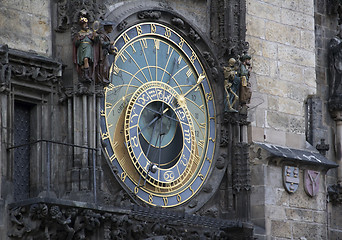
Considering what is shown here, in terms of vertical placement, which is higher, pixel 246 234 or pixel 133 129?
pixel 133 129

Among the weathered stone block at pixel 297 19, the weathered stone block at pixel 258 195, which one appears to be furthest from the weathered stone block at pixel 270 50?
the weathered stone block at pixel 258 195

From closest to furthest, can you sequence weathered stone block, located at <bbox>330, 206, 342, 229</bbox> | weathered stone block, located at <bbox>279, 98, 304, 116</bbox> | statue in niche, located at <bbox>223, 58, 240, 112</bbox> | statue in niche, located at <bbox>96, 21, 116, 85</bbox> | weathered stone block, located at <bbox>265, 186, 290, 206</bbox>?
statue in niche, located at <bbox>96, 21, 116, 85</bbox>
statue in niche, located at <bbox>223, 58, 240, 112</bbox>
weathered stone block, located at <bbox>265, 186, 290, 206</bbox>
weathered stone block, located at <bbox>279, 98, 304, 116</bbox>
weathered stone block, located at <bbox>330, 206, 342, 229</bbox>

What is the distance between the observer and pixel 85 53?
51.2ft

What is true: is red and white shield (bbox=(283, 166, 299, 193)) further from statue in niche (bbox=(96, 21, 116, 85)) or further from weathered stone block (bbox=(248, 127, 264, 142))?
statue in niche (bbox=(96, 21, 116, 85))

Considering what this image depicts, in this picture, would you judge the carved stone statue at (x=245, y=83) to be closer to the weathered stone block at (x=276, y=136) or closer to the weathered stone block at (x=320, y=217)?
the weathered stone block at (x=276, y=136)

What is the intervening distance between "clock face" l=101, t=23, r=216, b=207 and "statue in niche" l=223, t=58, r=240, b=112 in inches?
10.3

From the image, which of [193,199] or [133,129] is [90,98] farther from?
[193,199]

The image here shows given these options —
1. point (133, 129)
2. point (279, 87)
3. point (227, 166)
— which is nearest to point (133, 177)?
point (133, 129)

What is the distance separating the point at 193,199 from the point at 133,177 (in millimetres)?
1051

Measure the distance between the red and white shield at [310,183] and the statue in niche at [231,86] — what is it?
1.47m

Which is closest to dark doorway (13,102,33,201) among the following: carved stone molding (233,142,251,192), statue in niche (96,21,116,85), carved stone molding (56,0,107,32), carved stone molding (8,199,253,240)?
carved stone molding (8,199,253,240)

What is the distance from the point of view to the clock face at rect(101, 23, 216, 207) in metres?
16.2

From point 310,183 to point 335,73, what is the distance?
2.11m

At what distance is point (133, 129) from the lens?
53.8 ft
